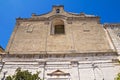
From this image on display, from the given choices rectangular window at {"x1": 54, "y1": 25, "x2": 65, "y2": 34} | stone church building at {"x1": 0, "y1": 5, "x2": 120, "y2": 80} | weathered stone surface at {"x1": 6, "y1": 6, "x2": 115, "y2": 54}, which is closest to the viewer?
stone church building at {"x1": 0, "y1": 5, "x2": 120, "y2": 80}

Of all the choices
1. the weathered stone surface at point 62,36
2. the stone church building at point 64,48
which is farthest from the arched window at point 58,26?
the weathered stone surface at point 62,36

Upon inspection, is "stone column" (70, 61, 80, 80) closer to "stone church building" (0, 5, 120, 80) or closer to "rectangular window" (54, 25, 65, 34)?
"stone church building" (0, 5, 120, 80)

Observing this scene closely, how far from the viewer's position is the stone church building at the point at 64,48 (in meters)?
16.1

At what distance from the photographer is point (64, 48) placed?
18.7 m

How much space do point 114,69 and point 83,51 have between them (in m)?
3.17

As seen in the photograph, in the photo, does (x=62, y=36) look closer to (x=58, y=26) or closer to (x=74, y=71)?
(x=58, y=26)

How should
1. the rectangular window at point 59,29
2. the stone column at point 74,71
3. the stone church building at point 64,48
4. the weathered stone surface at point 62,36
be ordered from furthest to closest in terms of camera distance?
the rectangular window at point 59,29, the weathered stone surface at point 62,36, the stone church building at point 64,48, the stone column at point 74,71

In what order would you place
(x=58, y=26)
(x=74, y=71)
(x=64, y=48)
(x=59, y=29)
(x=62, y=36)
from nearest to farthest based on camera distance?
(x=74, y=71) → (x=64, y=48) → (x=62, y=36) → (x=59, y=29) → (x=58, y=26)

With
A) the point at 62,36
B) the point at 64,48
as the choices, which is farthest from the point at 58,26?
the point at 64,48

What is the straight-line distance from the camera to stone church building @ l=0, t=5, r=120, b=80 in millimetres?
16109

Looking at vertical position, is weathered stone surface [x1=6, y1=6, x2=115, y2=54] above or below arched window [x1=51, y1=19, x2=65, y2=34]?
below

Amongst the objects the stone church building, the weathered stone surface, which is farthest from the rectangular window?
the weathered stone surface

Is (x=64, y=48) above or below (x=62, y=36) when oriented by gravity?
below

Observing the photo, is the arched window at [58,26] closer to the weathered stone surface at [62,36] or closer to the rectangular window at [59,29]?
the rectangular window at [59,29]
